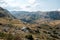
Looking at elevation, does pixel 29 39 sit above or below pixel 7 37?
below

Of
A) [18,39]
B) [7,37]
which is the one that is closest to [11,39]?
[7,37]

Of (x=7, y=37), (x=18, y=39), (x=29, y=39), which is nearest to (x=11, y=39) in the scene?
(x=7, y=37)

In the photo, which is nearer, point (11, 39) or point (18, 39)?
point (18, 39)

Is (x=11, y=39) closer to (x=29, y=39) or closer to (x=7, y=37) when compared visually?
(x=7, y=37)

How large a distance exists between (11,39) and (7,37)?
1.09 metres

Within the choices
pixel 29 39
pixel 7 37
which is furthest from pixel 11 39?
pixel 29 39

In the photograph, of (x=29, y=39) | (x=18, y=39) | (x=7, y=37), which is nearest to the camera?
(x=18, y=39)

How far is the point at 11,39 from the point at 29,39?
5846 centimetres

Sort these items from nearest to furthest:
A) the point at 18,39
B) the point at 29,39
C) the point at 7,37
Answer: the point at 18,39 → the point at 7,37 → the point at 29,39

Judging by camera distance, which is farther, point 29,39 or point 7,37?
point 29,39

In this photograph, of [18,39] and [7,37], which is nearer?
[18,39]

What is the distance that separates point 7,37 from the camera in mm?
38375

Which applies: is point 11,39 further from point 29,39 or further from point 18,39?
point 29,39

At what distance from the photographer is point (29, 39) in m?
96.6
